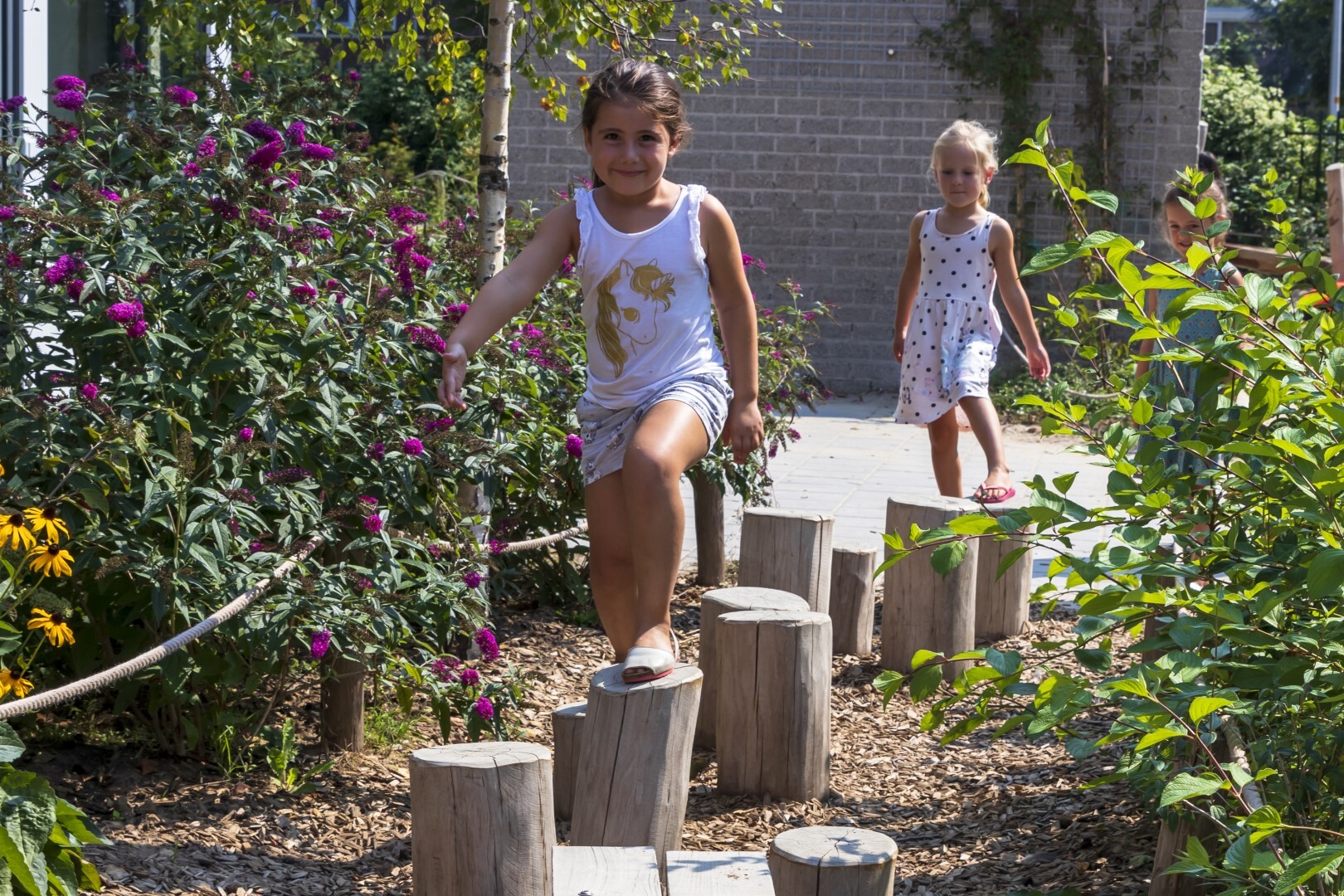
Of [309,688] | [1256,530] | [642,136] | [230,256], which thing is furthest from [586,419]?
[1256,530]

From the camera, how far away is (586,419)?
3629 mm

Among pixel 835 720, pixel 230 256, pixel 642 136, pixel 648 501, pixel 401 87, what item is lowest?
pixel 835 720

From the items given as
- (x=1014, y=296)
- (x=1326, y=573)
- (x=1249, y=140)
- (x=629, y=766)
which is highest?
(x=1249, y=140)

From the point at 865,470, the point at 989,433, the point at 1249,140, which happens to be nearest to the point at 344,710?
the point at 989,433

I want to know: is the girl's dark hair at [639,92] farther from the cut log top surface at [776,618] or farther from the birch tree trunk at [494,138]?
the cut log top surface at [776,618]

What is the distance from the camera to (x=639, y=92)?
134 inches

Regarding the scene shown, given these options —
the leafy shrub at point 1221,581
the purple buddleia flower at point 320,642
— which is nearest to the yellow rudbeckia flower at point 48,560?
the purple buddleia flower at point 320,642

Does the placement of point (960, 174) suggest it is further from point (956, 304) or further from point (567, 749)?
point (567, 749)

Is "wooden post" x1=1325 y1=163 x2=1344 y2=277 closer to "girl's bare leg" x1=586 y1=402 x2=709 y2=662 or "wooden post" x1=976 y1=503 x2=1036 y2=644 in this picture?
"wooden post" x1=976 y1=503 x2=1036 y2=644

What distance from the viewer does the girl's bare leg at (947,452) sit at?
232 inches

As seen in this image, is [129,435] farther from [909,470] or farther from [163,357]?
[909,470]

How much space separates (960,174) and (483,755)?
152 inches

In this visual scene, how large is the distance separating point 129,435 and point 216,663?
2.01ft

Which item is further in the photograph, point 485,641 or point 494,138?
point 494,138
